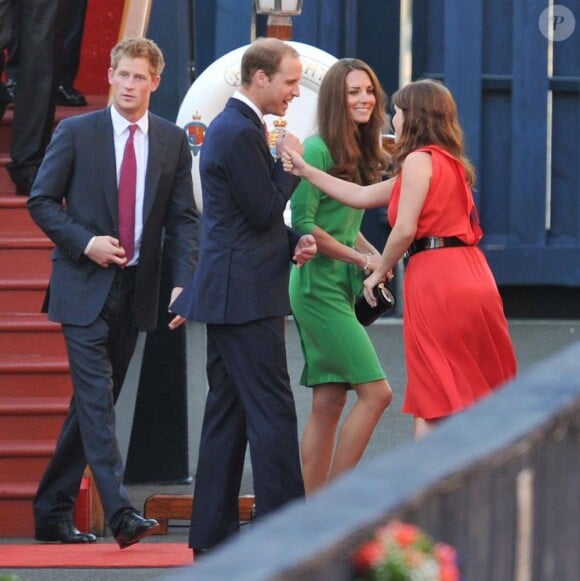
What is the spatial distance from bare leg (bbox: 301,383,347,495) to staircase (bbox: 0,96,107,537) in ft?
3.56

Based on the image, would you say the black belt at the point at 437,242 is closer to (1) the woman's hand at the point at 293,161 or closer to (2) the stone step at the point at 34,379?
(1) the woman's hand at the point at 293,161

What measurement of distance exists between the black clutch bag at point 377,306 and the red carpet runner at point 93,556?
1.07 m

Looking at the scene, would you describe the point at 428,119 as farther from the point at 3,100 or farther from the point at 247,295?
the point at 3,100

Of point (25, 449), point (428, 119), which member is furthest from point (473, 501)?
point (25, 449)

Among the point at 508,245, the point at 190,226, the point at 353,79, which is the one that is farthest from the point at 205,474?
the point at 508,245

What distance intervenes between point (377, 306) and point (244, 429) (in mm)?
812

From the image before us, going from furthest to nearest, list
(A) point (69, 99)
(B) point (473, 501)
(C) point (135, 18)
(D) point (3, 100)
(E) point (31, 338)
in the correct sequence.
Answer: (A) point (69, 99)
(D) point (3, 100)
(C) point (135, 18)
(E) point (31, 338)
(B) point (473, 501)

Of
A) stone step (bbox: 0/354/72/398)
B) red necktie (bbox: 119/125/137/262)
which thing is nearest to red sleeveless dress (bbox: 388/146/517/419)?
red necktie (bbox: 119/125/137/262)

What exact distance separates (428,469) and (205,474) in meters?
3.52

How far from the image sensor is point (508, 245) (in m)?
12.7

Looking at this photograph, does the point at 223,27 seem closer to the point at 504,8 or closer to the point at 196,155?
the point at 504,8

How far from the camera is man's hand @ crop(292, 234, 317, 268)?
5156mm

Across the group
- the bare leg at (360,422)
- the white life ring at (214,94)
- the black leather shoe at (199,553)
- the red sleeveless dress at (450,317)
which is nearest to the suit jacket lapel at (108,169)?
the red sleeveless dress at (450,317)

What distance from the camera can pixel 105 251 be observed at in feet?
18.4
